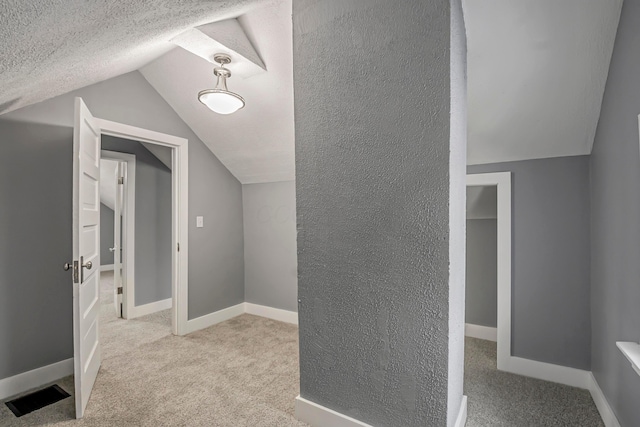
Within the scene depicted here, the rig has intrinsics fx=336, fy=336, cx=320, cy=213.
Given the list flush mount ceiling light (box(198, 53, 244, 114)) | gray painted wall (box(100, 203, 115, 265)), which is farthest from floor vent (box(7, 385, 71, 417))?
gray painted wall (box(100, 203, 115, 265))

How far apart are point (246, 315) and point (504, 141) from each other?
297cm

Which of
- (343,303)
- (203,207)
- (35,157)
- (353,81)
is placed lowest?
(343,303)

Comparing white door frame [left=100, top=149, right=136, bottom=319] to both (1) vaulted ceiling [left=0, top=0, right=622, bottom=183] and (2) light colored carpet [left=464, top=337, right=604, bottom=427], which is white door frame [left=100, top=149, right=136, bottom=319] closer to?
(1) vaulted ceiling [left=0, top=0, right=622, bottom=183]

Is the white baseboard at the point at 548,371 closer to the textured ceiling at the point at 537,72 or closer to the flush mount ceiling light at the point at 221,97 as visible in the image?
the textured ceiling at the point at 537,72

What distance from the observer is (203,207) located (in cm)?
335

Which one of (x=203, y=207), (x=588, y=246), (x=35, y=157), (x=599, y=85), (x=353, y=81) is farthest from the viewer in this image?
(x=203, y=207)

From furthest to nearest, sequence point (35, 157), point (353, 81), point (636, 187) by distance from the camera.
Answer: point (35, 157), point (353, 81), point (636, 187)

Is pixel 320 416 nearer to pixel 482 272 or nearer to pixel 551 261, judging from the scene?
pixel 551 261

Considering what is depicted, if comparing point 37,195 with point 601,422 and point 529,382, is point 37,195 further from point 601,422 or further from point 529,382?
point 601,422

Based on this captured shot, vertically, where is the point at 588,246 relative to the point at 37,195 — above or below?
below

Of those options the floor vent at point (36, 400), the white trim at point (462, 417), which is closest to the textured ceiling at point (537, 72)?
the white trim at point (462, 417)

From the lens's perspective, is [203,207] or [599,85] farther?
[203,207]

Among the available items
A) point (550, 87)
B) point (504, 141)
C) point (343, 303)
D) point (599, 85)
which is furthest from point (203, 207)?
point (599, 85)

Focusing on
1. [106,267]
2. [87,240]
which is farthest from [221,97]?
[106,267]
